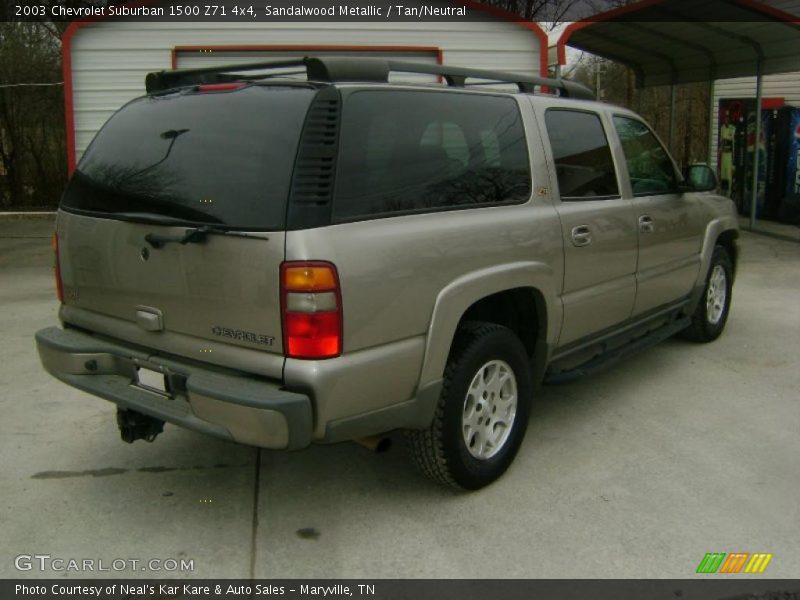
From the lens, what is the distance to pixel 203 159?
3.06 metres

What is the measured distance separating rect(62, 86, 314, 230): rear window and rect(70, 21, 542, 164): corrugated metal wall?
6466 millimetres

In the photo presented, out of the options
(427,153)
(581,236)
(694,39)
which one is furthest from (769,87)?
(427,153)

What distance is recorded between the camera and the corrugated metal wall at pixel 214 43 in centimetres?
935

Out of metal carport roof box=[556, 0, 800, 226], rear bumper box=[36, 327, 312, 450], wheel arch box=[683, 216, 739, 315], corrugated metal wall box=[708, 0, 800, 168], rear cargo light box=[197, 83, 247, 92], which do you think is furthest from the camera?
corrugated metal wall box=[708, 0, 800, 168]

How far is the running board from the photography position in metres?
4.18

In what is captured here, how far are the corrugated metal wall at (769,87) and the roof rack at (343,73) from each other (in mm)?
11555

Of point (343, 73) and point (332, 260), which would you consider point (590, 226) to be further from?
point (332, 260)

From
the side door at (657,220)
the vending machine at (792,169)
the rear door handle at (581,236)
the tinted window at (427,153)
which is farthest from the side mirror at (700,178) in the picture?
the vending machine at (792,169)

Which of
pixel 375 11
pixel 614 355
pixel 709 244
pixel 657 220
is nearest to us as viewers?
pixel 614 355

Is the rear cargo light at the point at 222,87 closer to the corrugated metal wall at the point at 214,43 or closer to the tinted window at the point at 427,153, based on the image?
the tinted window at the point at 427,153

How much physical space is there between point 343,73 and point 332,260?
0.86m

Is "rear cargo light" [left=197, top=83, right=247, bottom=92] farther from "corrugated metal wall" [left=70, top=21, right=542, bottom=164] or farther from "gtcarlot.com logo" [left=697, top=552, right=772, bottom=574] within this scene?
"corrugated metal wall" [left=70, top=21, right=542, bottom=164]
